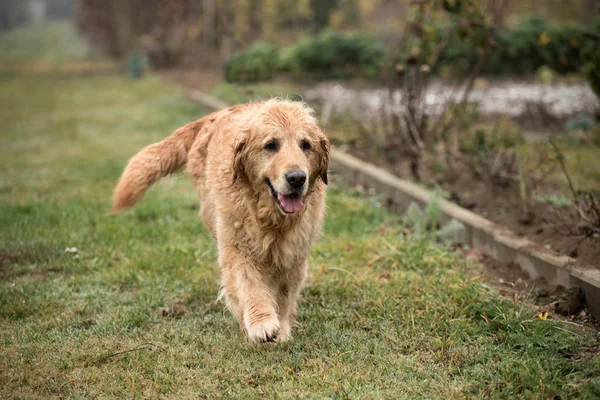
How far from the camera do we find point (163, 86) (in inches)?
914

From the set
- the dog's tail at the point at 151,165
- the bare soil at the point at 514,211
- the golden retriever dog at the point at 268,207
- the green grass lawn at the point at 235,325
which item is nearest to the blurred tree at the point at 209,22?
→ the bare soil at the point at 514,211

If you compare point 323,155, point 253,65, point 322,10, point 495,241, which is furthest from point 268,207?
point 322,10

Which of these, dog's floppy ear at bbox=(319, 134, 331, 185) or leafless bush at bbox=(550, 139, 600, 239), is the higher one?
dog's floppy ear at bbox=(319, 134, 331, 185)

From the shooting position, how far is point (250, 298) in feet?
13.1

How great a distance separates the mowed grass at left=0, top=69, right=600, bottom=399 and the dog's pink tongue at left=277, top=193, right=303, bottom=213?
81cm

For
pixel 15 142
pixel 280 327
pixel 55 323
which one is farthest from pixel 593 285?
pixel 15 142

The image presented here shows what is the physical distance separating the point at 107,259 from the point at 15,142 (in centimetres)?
814

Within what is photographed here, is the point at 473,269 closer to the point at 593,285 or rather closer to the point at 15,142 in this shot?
the point at 593,285

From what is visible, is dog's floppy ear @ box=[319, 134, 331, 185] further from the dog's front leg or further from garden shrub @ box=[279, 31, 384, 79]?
garden shrub @ box=[279, 31, 384, 79]

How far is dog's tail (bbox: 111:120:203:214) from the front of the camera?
201 inches

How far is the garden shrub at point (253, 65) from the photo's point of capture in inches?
583

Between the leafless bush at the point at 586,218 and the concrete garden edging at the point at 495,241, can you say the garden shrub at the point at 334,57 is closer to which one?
the concrete garden edging at the point at 495,241

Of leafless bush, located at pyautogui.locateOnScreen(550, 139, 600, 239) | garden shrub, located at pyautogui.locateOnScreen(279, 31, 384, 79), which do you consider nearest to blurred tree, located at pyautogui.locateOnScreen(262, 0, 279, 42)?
garden shrub, located at pyautogui.locateOnScreen(279, 31, 384, 79)

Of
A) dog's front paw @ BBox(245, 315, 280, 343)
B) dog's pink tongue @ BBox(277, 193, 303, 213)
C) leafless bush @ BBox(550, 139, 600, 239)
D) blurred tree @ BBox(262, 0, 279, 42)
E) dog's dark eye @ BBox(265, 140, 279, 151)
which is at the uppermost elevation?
dog's dark eye @ BBox(265, 140, 279, 151)
